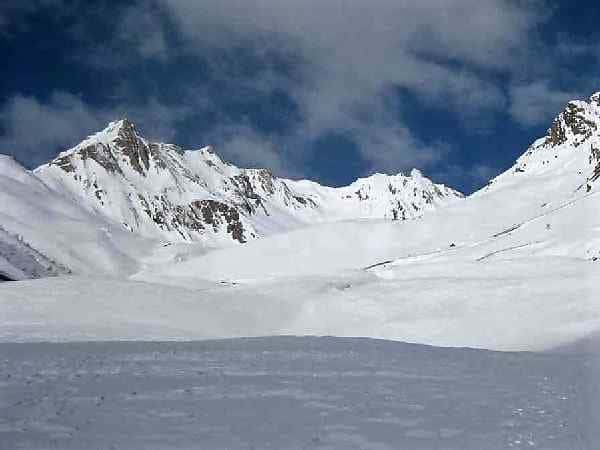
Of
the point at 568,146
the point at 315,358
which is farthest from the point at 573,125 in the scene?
the point at 315,358

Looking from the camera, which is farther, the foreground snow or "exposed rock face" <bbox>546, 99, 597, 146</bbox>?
"exposed rock face" <bbox>546, 99, 597, 146</bbox>

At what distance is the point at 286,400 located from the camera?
12.6 m

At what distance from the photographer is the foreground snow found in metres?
9.96

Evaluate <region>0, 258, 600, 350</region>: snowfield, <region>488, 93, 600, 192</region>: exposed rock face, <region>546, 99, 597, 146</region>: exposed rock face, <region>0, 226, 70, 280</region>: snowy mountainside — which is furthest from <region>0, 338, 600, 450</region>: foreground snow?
<region>546, 99, 597, 146</region>: exposed rock face

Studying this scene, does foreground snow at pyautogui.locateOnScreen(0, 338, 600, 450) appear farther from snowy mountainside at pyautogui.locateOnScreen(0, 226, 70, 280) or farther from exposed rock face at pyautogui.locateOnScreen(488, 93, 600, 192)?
exposed rock face at pyautogui.locateOnScreen(488, 93, 600, 192)

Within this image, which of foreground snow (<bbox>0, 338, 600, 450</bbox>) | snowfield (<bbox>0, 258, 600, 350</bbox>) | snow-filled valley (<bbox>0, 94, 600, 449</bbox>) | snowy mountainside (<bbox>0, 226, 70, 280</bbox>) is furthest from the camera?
snowy mountainside (<bbox>0, 226, 70, 280</bbox>)

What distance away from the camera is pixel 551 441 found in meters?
9.98

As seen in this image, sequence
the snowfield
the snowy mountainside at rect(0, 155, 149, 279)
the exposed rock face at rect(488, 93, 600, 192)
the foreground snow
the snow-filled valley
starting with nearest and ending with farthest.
→ the foreground snow
the snow-filled valley
the snowfield
the snowy mountainside at rect(0, 155, 149, 279)
the exposed rock face at rect(488, 93, 600, 192)

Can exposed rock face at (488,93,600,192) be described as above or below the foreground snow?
above

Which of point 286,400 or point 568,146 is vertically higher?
point 568,146

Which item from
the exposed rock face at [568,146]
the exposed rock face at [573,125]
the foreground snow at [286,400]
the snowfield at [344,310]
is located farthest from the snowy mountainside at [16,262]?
the exposed rock face at [573,125]

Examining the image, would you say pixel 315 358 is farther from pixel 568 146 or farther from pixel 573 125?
pixel 573 125

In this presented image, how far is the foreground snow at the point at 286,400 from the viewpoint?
996cm

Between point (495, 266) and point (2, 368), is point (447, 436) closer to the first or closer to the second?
point (2, 368)
